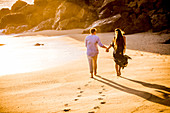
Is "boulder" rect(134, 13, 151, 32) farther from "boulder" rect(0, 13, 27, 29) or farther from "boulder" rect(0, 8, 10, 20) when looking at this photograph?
"boulder" rect(0, 8, 10, 20)

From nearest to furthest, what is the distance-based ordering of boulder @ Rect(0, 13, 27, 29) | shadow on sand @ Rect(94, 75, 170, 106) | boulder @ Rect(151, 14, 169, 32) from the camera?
shadow on sand @ Rect(94, 75, 170, 106) → boulder @ Rect(151, 14, 169, 32) → boulder @ Rect(0, 13, 27, 29)

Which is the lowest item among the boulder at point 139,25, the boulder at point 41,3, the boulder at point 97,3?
the boulder at point 139,25

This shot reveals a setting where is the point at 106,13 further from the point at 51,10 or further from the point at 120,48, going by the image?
the point at 51,10

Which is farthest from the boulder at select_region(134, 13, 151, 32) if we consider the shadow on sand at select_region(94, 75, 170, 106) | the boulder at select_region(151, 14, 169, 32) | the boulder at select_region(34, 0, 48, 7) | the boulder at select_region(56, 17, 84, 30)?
the boulder at select_region(34, 0, 48, 7)

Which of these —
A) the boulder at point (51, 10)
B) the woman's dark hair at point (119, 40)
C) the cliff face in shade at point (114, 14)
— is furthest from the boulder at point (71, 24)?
the woman's dark hair at point (119, 40)

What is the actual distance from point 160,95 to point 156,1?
16.6 m

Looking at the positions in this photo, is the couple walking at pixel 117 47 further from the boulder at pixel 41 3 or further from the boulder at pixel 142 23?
the boulder at pixel 41 3

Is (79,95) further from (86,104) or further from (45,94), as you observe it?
(45,94)

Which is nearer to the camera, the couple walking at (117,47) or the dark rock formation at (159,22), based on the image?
the couple walking at (117,47)

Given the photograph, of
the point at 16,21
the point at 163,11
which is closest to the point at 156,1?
the point at 163,11

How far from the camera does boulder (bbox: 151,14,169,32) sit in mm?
14550

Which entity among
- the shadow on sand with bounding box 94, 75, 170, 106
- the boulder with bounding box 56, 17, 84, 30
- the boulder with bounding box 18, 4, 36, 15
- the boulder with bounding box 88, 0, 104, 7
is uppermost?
the boulder with bounding box 18, 4, 36, 15

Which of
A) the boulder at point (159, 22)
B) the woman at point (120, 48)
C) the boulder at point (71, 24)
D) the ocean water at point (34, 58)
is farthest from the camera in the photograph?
the boulder at point (71, 24)

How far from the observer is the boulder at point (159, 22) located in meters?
14.6
